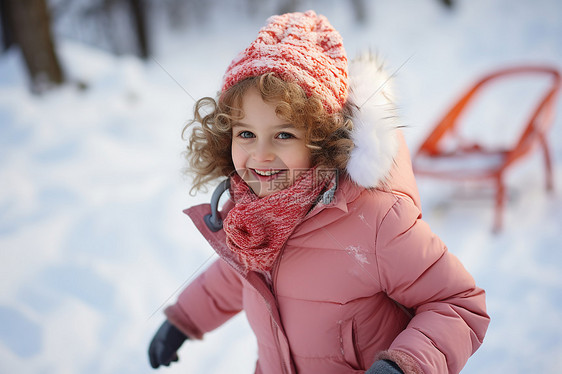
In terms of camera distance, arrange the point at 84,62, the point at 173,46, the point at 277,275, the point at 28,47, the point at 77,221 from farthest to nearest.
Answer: the point at 173,46
the point at 84,62
the point at 28,47
the point at 77,221
the point at 277,275

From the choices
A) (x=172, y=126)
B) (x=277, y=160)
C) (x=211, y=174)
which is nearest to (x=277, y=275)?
(x=277, y=160)

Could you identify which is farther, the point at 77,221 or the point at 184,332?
the point at 77,221

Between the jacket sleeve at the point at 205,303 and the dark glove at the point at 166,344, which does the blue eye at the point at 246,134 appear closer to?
the jacket sleeve at the point at 205,303

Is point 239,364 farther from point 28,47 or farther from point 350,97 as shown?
point 28,47

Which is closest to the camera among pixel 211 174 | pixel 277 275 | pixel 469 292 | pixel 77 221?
pixel 469 292

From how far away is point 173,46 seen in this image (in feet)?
28.6

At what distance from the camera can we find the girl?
42.9 inches

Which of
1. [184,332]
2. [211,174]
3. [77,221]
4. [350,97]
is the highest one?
[350,97]

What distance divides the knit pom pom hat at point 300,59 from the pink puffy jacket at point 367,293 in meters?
0.26

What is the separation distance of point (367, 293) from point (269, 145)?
473mm

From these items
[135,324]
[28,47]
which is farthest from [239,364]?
[28,47]

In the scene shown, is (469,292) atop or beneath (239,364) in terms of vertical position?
atop

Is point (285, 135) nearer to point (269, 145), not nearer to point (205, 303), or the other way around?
point (269, 145)

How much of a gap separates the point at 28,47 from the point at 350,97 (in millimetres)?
4542
